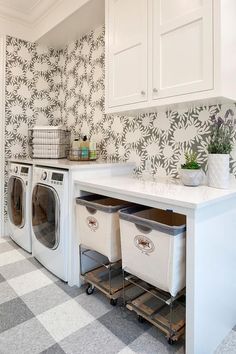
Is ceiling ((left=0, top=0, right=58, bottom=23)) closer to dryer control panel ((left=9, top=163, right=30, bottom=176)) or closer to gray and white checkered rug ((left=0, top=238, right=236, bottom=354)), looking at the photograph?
dryer control panel ((left=9, top=163, right=30, bottom=176))

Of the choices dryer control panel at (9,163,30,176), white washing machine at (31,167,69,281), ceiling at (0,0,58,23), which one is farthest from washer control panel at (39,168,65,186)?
ceiling at (0,0,58,23)

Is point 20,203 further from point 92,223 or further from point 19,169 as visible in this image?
point 92,223

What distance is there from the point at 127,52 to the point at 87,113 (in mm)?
1152

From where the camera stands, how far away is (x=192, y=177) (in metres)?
1.59

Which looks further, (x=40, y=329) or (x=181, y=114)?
(x=181, y=114)

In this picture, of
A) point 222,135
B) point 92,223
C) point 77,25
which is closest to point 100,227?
point 92,223

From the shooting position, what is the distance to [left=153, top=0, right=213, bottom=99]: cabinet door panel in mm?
1339

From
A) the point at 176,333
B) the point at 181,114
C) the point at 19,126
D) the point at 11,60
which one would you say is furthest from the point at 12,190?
the point at 176,333

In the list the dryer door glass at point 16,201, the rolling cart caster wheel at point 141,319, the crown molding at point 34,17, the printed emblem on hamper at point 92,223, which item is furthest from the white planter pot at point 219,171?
the crown molding at point 34,17

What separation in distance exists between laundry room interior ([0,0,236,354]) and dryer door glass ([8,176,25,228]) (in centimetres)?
3

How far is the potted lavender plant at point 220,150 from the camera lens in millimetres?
Answer: 1503

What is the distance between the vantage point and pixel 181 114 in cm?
190

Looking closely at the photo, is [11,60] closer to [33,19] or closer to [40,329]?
[33,19]

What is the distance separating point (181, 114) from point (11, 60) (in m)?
2.20
